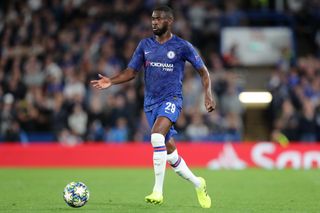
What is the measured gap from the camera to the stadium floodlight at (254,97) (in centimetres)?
2263

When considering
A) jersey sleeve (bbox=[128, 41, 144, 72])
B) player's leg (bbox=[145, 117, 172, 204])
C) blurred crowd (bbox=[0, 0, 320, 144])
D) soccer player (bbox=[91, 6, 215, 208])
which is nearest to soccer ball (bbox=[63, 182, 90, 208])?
player's leg (bbox=[145, 117, 172, 204])

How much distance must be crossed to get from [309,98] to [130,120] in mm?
5013

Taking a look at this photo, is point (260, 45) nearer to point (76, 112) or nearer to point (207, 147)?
point (207, 147)

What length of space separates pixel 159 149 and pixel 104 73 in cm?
1178

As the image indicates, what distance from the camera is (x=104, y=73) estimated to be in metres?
21.3

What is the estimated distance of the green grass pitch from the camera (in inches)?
381

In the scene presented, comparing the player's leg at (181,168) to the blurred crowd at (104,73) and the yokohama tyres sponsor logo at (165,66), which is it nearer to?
the yokohama tyres sponsor logo at (165,66)

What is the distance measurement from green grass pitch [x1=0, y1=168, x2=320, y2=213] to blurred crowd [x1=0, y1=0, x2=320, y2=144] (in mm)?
2161

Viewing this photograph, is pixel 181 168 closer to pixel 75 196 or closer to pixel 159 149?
pixel 159 149

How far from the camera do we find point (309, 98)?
20375 millimetres

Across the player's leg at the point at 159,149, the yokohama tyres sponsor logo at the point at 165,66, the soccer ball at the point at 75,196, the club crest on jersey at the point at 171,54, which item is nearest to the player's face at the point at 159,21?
the club crest on jersey at the point at 171,54

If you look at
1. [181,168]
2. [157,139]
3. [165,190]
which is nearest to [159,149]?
[157,139]

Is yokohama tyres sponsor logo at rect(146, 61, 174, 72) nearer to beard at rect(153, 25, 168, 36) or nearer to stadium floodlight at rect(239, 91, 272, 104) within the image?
beard at rect(153, 25, 168, 36)

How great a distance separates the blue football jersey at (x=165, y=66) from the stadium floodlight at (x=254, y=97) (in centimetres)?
1255
